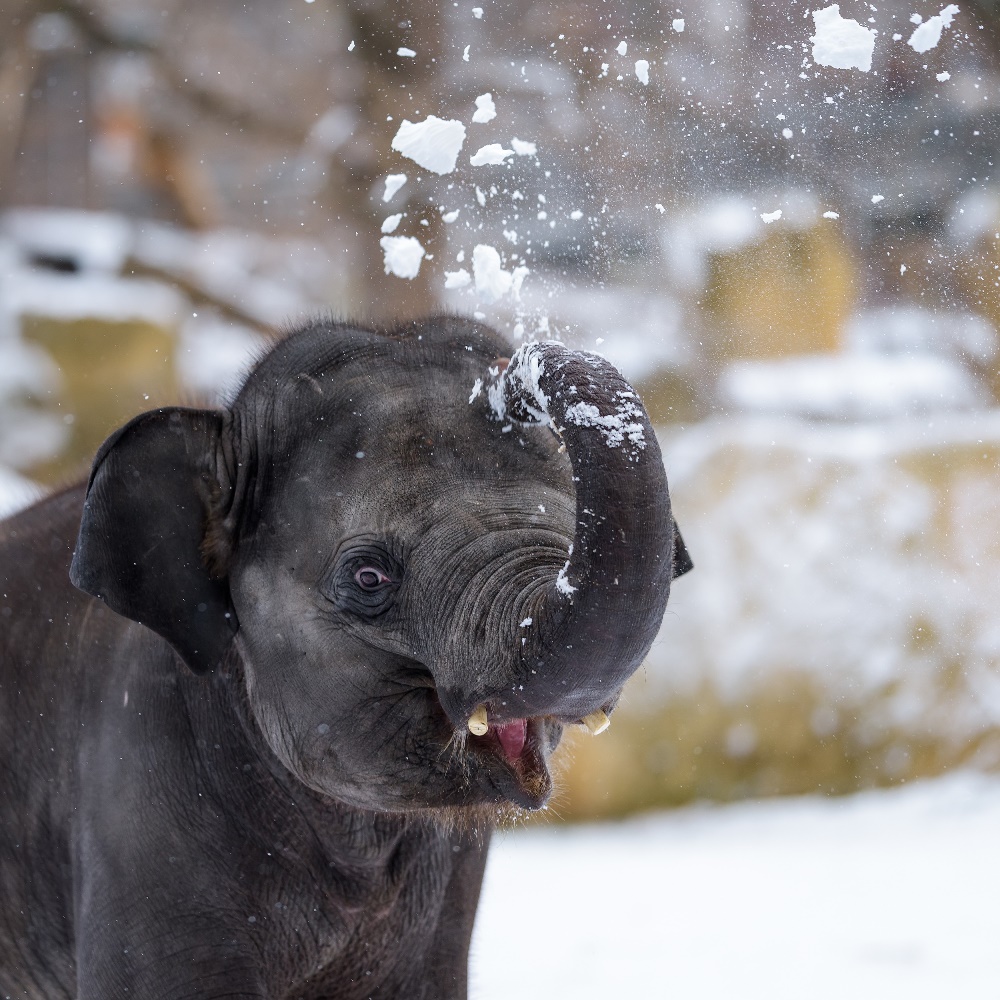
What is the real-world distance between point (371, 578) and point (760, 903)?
3.28m

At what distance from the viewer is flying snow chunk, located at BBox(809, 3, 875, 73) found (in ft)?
9.90

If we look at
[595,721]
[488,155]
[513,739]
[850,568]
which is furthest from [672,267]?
[595,721]

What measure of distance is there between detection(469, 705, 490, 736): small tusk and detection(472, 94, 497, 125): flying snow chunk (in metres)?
1.85

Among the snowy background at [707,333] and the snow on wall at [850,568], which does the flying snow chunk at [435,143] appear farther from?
the snow on wall at [850,568]

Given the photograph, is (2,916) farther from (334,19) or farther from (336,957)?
(334,19)

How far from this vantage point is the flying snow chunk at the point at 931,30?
124 inches

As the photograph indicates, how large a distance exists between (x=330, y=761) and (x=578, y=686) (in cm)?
57

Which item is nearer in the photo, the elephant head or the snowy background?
the elephant head

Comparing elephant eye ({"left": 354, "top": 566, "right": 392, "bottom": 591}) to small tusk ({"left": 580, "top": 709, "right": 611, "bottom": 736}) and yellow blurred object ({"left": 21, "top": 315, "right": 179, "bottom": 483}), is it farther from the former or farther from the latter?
yellow blurred object ({"left": 21, "top": 315, "right": 179, "bottom": 483})

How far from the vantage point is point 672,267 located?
5.49 meters

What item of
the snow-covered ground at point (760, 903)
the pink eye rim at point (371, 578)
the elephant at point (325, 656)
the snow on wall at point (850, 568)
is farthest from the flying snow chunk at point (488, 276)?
the snow on wall at point (850, 568)

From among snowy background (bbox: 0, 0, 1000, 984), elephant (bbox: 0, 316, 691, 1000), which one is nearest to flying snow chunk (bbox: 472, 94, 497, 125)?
snowy background (bbox: 0, 0, 1000, 984)

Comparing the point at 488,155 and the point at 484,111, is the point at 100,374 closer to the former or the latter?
the point at 484,111

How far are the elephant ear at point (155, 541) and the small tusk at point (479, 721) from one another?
0.53 m
